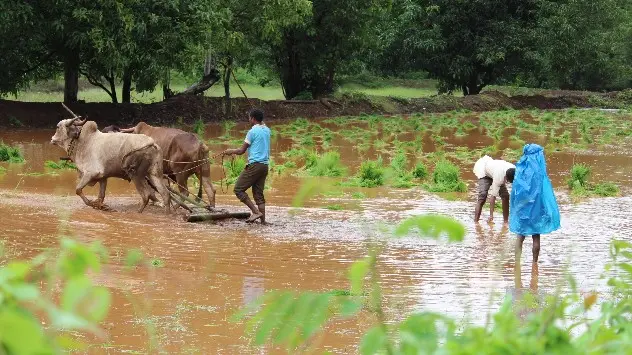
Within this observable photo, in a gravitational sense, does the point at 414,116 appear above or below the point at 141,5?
below

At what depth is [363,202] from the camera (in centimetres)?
1675

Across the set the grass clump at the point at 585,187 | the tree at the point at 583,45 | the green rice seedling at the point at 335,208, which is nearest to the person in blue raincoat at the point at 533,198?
the green rice seedling at the point at 335,208

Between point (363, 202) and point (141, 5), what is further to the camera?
point (141, 5)

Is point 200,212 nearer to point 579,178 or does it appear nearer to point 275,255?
point 275,255

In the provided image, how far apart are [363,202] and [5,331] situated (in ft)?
48.3

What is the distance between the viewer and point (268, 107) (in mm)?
35594

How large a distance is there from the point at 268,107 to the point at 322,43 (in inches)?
164

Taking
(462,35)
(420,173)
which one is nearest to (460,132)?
(420,173)

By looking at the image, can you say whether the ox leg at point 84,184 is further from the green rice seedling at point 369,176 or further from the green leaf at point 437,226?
the green leaf at point 437,226

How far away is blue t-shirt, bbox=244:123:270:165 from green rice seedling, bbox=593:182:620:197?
759cm

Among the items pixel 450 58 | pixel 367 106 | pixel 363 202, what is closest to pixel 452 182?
pixel 363 202

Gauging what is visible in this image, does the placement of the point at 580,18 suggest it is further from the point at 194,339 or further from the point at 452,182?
the point at 194,339

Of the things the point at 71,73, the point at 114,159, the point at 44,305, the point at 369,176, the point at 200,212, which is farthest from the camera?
the point at 71,73

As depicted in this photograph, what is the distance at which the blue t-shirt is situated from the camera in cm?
1392
